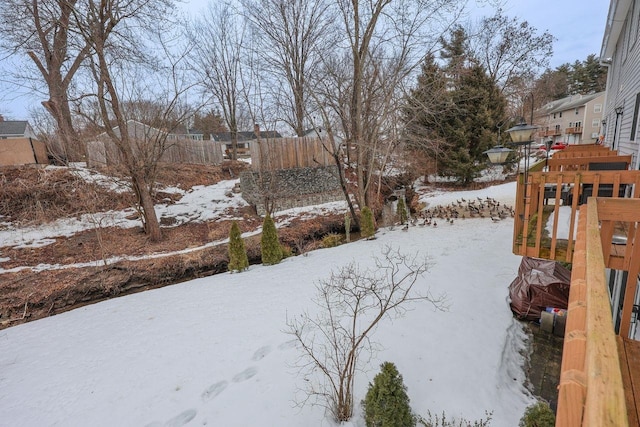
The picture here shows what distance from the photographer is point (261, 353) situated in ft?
13.4

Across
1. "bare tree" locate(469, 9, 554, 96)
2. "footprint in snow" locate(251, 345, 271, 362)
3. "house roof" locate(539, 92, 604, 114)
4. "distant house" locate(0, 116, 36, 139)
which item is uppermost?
"bare tree" locate(469, 9, 554, 96)

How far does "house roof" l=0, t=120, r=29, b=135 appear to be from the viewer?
20.4m

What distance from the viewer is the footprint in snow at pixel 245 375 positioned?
12.0 feet

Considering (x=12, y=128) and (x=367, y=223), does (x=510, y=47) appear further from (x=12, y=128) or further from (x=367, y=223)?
(x=12, y=128)

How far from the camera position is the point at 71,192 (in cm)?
999

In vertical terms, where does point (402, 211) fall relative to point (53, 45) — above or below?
below

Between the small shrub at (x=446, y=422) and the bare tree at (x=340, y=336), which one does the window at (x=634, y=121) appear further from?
the small shrub at (x=446, y=422)

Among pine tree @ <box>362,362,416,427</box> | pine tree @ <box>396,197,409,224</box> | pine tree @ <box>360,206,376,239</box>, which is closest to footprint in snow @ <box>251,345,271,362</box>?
pine tree @ <box>362,362,416,427</box>

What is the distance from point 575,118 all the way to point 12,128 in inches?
1889

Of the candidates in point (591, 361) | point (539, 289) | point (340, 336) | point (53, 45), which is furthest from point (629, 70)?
point (53, 45)

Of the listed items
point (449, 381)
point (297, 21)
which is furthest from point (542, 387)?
point (297, 21)

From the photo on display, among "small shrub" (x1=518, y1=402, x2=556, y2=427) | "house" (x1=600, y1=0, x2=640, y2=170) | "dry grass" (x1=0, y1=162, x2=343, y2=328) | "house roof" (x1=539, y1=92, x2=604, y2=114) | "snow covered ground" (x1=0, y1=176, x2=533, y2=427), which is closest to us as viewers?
"small shrub" (x1=518, y1=402, x2=556, y2=427)

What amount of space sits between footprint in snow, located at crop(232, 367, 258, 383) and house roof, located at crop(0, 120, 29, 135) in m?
27.7

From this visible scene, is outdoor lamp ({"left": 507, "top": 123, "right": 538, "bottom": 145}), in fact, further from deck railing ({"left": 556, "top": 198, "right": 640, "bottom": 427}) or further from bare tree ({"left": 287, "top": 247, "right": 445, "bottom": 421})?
deck railing ({"left": 556, "top": 198, "right": 640, "bottom": 427})
